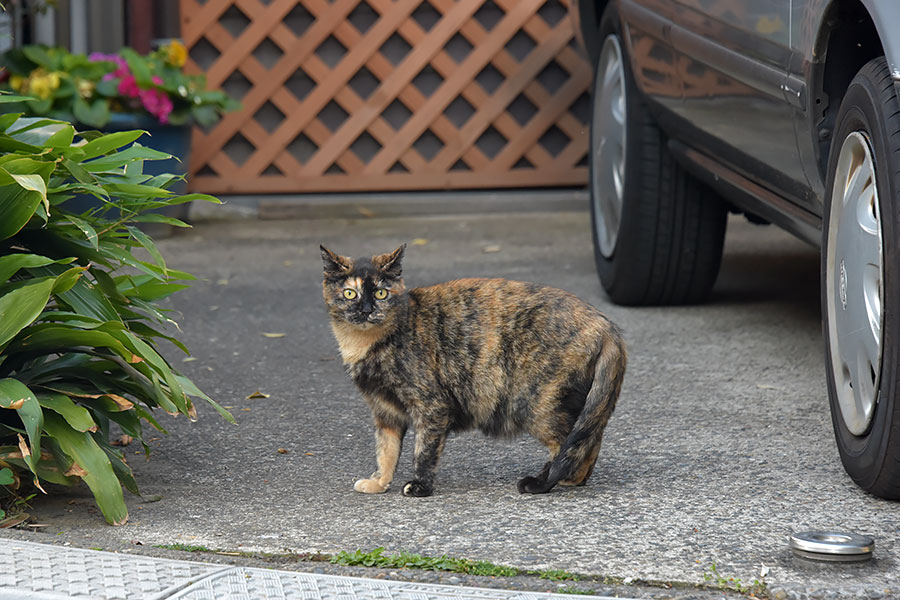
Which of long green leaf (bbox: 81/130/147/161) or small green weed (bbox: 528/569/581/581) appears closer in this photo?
small green weed (bbox: 528/569/581/581)

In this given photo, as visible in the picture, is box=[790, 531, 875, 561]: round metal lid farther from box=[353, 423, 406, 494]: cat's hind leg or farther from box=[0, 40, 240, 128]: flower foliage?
box=[0, 40, 240, 128]: flower foliage

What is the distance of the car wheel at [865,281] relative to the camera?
2395 millimetres

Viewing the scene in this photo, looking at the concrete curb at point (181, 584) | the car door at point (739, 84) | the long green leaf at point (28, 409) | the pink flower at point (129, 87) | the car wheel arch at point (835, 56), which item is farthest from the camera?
the pink flower at point (129, 87)

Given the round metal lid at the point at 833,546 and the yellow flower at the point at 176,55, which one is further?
the yellow flower at the point at 176,55

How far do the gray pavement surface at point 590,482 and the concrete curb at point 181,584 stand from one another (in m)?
0.12

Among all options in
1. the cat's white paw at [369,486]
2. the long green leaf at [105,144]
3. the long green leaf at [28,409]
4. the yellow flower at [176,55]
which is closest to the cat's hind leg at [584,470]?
the cat's white paw at [369,486]

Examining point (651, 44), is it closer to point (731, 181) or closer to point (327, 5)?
point (731, 181)

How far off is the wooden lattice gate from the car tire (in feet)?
8.20

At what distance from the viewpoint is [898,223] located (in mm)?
2357

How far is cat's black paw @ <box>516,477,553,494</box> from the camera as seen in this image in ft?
8.84

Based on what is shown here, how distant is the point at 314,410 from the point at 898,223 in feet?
5.56

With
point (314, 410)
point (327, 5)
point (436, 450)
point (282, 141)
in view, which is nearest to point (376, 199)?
point (282, 141)

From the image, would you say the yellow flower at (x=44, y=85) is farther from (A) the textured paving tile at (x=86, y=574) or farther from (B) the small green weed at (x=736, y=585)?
(B) the small green weed at (x=736, y=585)

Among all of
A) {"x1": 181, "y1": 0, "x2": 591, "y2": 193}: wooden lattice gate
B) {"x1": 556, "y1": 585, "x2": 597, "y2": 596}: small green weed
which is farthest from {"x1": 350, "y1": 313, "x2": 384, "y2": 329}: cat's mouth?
{"x1": 181, "y1": 0, "x2": 591, "y2": 193}: wooden lattice gate
